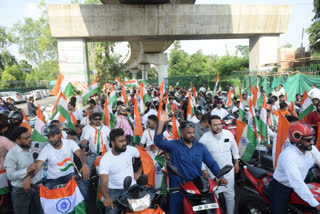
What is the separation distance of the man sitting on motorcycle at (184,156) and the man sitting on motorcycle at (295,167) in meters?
0.79

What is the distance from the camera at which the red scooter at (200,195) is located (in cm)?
292

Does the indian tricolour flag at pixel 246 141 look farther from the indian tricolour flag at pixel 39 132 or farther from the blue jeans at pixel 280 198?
the indian tricolour flag at pixel 39 132

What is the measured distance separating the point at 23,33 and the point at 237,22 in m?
63.5

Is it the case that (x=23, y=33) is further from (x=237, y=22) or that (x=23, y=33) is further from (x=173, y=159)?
(x=173, y=159)

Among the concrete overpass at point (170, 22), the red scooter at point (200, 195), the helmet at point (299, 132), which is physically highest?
the concrete overpass at point (170, 22)

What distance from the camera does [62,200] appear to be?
3.22 m

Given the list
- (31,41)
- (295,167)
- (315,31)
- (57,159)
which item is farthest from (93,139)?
(31,41)

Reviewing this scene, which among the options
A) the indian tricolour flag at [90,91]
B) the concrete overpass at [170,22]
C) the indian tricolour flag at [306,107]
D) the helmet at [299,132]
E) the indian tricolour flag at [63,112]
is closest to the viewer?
the helmet at [299,132]

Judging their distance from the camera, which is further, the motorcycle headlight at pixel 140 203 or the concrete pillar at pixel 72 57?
the concrete pillar at pixel 72 57

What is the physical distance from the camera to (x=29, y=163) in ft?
12.7

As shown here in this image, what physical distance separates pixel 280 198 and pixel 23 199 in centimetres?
353

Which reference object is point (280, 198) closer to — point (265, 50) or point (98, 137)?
point (98, 137)

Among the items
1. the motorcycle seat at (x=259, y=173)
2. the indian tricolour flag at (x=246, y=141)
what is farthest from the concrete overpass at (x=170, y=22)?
the motorcycle seat at (x=259, y=173)

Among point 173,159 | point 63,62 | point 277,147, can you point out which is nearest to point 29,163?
point 173,159
